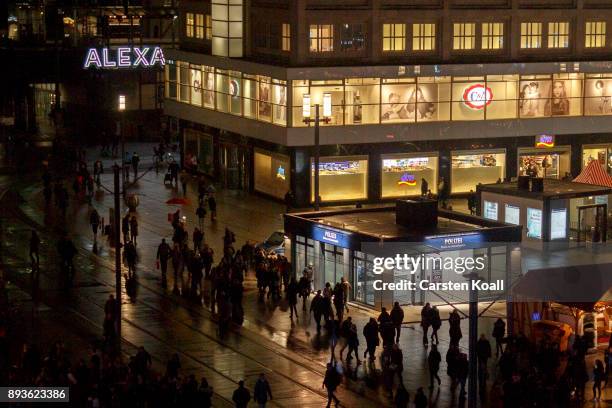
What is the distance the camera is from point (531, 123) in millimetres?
75562

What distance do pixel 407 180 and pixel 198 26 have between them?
55.9 feet

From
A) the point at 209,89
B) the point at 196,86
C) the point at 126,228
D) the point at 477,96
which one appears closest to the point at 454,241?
the point at 126,228

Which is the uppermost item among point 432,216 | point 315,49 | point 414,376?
point 315,49

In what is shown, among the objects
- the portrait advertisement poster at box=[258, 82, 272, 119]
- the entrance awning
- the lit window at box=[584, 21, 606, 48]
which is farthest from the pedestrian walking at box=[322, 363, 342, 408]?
the lit window at box=[584, 21, 606, 48]

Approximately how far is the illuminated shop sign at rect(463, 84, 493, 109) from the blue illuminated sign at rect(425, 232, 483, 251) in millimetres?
28169

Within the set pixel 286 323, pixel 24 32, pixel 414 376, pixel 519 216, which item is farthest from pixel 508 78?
pixel 24 32

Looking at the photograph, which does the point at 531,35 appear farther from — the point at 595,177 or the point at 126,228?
the point at 126,228

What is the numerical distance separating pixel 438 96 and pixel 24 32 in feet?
182

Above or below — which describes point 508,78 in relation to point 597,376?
above

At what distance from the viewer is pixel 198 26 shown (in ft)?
268

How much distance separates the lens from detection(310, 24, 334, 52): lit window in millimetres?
70312

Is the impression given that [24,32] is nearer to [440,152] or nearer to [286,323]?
[440,152]

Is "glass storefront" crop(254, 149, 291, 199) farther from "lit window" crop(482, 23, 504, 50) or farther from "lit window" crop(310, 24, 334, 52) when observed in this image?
"lit window" crop(482, 23, 504, 50)

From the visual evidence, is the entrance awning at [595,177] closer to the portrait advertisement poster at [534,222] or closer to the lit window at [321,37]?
the portrait advertisement poster at [534,222]
